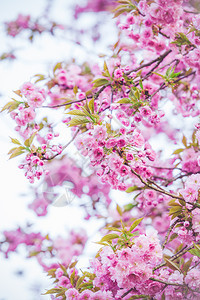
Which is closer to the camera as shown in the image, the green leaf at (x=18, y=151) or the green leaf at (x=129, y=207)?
the green leaf at (x=18, y=151)

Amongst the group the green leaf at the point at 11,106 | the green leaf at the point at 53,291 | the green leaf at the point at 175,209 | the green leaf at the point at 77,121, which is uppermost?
the green leaf at the point at 11,106

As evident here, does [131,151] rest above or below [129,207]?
above

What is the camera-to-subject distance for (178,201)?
1595 mm

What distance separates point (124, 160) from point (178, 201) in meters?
0.41

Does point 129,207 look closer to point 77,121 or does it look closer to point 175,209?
point 175,209

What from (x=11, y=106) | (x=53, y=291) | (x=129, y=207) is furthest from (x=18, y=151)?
(x=129, y=207)

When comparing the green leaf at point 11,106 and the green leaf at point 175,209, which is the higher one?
the green leaf at point 11,106

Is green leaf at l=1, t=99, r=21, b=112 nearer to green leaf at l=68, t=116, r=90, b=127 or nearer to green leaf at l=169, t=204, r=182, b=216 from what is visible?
green leaf at l=68, t=116, r=90, b=127

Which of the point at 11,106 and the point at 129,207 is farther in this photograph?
the point at 129,207

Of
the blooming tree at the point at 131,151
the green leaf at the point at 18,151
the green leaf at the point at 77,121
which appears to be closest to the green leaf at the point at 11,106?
the blooming tree at the point at 131,151

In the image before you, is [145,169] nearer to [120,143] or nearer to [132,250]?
[120,143]

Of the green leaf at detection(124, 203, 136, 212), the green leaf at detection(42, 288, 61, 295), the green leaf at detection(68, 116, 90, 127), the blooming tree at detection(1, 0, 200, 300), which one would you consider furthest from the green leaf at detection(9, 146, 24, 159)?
the green leaf at detection(124, 203, 136, 212)

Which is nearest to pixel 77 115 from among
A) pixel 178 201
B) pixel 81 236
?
pixel 178 201

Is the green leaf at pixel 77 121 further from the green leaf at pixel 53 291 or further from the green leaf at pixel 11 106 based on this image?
the green leaf at pixel 53 291
